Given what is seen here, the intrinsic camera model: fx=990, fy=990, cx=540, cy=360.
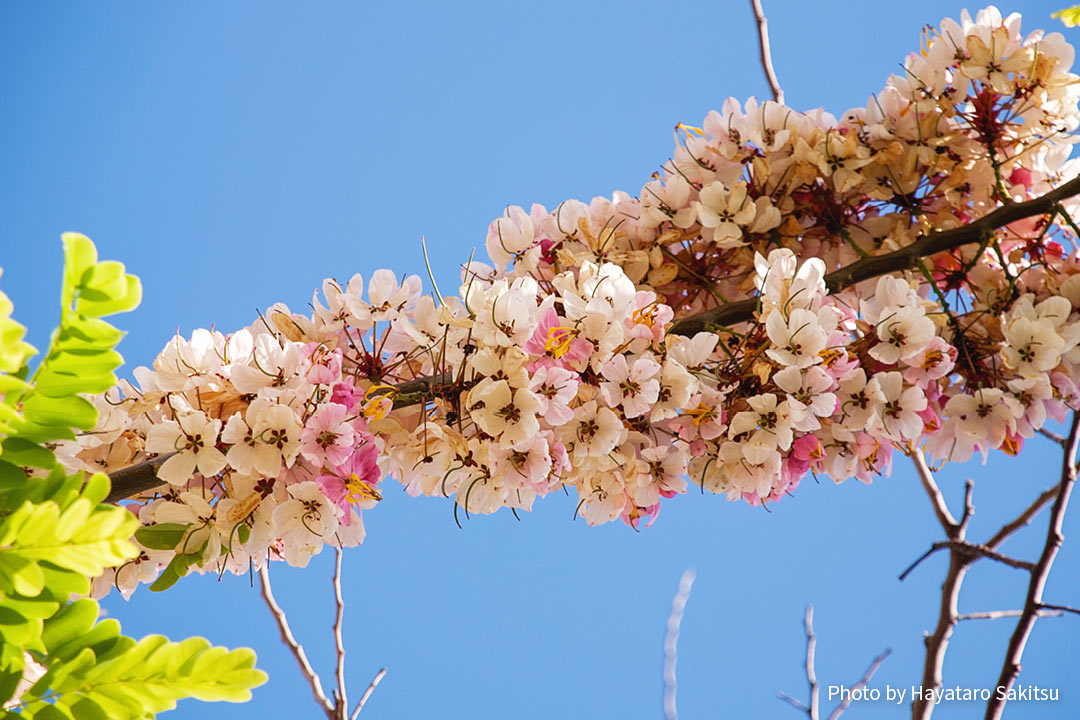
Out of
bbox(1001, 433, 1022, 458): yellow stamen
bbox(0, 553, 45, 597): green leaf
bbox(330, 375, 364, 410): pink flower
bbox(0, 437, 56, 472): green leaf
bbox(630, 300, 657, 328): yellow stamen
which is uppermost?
bbox(630, 300, 657, 328): yellow stamen

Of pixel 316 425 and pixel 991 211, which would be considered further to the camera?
pixel 991 211

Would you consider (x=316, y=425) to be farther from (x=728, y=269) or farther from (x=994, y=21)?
(x=994, y=21)

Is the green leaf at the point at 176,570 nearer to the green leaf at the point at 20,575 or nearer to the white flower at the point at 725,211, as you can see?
the green leaf at the point at 20,575

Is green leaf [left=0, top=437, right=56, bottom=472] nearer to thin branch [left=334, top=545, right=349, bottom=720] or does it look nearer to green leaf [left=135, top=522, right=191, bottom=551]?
green leaf [left=135, top=522, right=191, bottom=551]

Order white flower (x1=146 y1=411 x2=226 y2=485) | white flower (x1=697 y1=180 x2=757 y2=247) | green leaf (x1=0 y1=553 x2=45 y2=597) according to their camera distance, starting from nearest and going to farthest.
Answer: green leaf (x1=0 y1=553 x2=45 y2=597), white flower (x1=146 y1=411 x2=226 y2=485), white flower (x1=697 y1=180 x2=757 y2=247)

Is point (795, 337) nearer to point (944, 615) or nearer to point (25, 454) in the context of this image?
point (25, 454)

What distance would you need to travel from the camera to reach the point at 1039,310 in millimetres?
806

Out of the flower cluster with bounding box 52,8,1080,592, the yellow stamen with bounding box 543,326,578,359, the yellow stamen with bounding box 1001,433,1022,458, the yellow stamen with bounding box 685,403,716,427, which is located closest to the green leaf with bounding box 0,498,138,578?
the flower cluster with bounding box 52,8,1080,592

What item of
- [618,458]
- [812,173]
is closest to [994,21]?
[812,173]

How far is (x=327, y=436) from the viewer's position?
2.24 ft

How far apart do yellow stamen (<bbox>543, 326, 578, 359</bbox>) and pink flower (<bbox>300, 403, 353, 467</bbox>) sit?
0.15 metres

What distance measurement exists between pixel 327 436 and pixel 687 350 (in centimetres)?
27

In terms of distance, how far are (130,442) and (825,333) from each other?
53 cm

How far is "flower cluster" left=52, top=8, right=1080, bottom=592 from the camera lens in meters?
0.70
